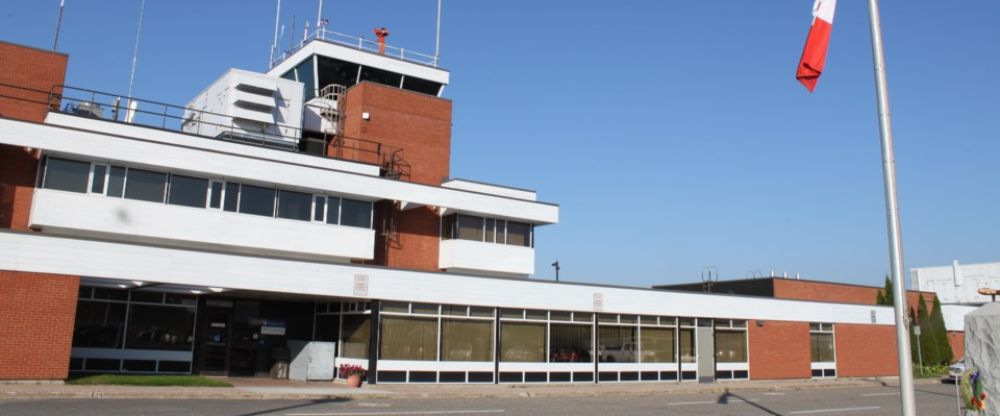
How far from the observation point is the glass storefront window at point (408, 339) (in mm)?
25391

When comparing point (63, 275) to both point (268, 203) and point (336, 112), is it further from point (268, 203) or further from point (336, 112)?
point (336, 112)

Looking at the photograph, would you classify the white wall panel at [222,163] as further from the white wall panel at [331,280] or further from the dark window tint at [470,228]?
the white wall panel at [331,280]

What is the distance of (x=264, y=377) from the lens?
2706 centimetres

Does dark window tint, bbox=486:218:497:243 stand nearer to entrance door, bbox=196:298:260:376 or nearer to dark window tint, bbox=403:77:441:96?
dark window tint, bbox=403:77:441:96

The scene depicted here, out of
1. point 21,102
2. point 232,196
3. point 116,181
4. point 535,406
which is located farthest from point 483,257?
point 21,102

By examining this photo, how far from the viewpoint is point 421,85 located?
36.7 meters

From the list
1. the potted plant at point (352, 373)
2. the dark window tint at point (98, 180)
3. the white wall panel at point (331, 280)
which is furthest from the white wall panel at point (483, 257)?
the dark window tint at point (98, 180)

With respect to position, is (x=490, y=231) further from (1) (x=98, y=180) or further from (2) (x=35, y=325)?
(2) (x=35, y=325)

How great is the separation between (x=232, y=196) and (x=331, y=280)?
16.0ft

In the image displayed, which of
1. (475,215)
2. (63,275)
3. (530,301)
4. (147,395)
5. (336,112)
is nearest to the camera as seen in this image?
(147,395)

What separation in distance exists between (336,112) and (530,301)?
12.4 m

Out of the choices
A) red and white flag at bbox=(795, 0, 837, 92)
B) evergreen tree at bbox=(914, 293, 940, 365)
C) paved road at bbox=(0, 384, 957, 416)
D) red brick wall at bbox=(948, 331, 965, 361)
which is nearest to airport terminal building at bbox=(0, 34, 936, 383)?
paved road at bbox=(0, 384, 957, 416)

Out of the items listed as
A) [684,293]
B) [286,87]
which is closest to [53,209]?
[286,87]

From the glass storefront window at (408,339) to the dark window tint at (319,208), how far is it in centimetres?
492
